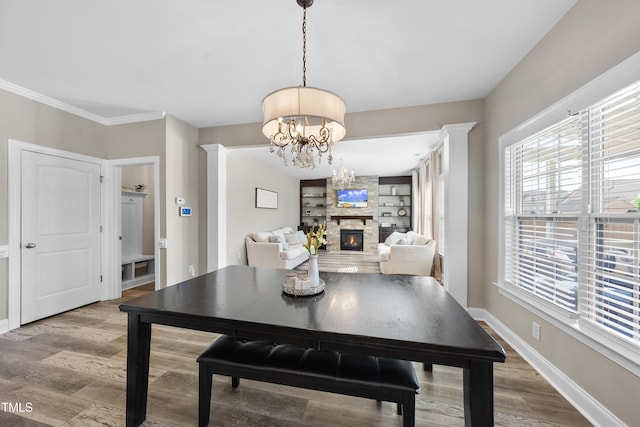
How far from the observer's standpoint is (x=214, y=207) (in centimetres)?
376

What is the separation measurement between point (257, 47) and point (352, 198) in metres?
6.63

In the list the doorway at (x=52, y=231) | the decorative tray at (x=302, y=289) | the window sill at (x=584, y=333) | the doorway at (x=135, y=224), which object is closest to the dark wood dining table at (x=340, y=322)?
the decorative tray at (x=302, y=289)

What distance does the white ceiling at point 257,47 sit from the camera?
1655 mm

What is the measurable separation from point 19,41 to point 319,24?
7.71 feet

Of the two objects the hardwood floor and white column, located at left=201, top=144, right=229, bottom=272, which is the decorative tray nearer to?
the hardwood floor

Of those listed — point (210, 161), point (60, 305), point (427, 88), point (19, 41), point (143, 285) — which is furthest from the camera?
point (143, 285)

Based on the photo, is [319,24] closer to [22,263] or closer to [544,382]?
[544,382]

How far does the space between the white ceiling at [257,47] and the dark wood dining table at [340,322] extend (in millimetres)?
1862

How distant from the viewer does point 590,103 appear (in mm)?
1519

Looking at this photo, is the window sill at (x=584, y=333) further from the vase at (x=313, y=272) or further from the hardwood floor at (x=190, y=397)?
the vase at (x=313, y=272)

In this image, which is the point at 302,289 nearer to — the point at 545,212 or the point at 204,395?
the point at 204,395

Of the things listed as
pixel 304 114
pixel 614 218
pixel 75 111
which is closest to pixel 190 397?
pixel 304 114

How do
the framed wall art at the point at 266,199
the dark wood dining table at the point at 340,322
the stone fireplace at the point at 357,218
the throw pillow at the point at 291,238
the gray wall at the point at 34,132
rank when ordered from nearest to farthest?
the dark wood dining table at the point at 340,322 < the gray wall at the point at 34,132 < the framed wall art at the point at 266,199 < the throw pillow at the point at 291,238 < the stone fireplace at the point at 357,218

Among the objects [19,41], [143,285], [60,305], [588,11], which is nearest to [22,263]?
[60,305]
